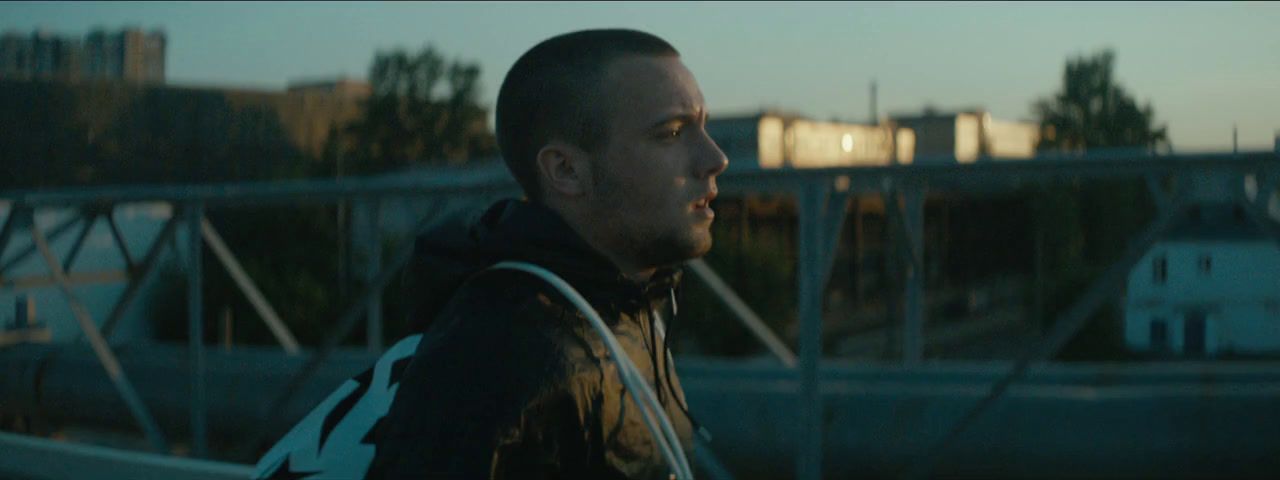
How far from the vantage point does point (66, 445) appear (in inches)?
184

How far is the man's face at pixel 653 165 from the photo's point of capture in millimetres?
1712

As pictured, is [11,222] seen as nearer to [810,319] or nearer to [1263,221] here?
[810,319]

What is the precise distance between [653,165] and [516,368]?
14.6 inches

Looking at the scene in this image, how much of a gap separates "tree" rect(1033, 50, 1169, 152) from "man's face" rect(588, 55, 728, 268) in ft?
67.8

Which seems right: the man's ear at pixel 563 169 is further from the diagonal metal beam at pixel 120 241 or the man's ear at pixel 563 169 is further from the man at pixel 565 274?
the diagonal metal beam at pixel 120 241

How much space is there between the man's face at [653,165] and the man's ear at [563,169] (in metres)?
0.01

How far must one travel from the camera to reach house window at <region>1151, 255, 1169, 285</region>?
8.19 m

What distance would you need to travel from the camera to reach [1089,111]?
94.9 ft

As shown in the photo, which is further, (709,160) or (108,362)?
(108,362)

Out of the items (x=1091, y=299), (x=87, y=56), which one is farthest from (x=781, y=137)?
(x=1091, y=299)

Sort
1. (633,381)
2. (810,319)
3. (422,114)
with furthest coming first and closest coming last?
(422,114)
(810,319)
(633,381)

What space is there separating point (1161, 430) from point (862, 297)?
35.6m

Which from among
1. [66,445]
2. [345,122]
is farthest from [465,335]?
[345,122]

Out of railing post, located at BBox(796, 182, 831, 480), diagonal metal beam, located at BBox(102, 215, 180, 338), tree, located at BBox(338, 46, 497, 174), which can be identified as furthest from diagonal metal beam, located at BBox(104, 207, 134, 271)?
tree, located at BBox(338, 46, 497, 174)
